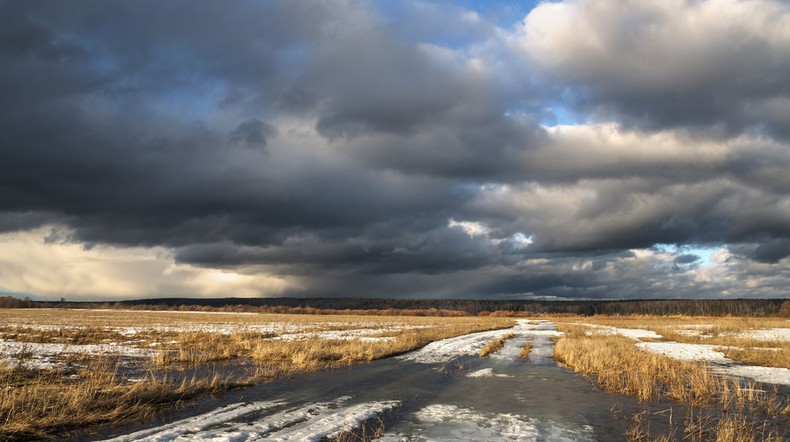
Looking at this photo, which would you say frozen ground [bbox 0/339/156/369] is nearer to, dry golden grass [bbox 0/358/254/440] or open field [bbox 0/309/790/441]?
open field [bbox 0/309/790/441]

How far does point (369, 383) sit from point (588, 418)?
8.87 meters

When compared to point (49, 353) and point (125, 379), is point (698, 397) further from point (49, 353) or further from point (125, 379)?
point (49, 353)

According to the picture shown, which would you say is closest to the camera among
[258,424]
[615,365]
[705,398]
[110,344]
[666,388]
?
[258,424]

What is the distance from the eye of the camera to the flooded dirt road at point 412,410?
455 inches

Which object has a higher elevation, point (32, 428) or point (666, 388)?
point (32, 428)

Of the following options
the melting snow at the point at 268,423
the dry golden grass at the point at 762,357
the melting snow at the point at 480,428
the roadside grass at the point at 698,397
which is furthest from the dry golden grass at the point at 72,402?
the dry golden grass at the point at 762,357

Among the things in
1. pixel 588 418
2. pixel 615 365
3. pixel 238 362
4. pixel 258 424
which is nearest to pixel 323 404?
pixel 258 424

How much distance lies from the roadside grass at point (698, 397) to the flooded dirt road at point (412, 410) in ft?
3.85

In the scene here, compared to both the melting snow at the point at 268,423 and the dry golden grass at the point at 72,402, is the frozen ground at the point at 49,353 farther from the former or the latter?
the melting snow at the point at 268,423

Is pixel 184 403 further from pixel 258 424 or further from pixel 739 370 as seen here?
pixel 739 370

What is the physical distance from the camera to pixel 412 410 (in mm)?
14594

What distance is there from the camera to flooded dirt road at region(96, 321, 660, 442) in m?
11.6

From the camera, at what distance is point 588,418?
14055 mm

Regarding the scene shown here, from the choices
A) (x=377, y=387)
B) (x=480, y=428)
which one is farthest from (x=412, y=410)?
(x=377, y=387)
